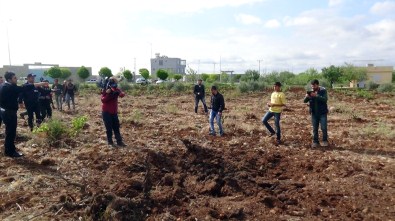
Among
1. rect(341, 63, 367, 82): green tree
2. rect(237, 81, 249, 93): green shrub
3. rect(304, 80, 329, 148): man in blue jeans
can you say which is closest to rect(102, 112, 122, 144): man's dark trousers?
rect(304, 80, 329, 148): man in blue jeans

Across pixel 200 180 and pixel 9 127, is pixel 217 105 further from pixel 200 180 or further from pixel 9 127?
pixel 9 127

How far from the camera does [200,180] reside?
5906mm

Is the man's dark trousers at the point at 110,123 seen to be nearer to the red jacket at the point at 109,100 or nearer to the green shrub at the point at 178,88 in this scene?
the red jacket at the point at 109,100

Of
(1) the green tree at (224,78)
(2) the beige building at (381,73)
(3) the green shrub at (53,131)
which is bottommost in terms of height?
(3) the green shrub at (53,131)

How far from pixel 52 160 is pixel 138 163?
1742 mm

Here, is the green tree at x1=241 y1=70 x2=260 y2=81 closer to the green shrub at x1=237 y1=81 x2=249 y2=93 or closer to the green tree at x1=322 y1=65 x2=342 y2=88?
the green tree at x1=322 y1=65 x2=342 y2=88

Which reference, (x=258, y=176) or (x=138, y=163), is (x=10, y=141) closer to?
(x=138, y=163)

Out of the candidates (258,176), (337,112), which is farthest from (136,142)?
(337,112)

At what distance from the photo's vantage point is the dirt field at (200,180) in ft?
15.5

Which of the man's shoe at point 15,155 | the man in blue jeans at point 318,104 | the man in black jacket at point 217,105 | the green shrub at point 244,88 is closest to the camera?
the man's shoe at point 15,155

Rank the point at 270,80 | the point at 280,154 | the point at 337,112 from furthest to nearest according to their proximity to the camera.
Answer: the point at 270,80 < the point at 337,112 < the point at 280,154

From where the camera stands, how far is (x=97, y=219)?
4.52 m

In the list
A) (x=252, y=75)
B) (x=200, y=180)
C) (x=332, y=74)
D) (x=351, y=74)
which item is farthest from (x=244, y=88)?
(x=351, y=74)

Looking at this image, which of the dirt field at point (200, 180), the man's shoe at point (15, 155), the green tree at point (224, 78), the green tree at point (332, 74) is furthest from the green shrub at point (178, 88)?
the man's shoe at point (15, 155)
